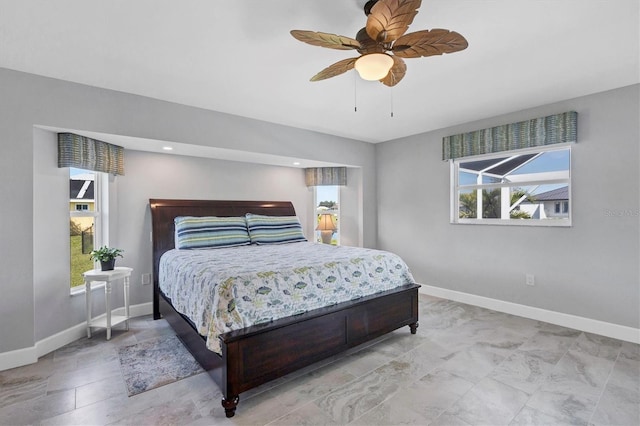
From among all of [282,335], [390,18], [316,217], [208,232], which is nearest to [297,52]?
[390,18]

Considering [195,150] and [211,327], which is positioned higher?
[195,150]

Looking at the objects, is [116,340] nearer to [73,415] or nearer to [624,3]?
[73,415]

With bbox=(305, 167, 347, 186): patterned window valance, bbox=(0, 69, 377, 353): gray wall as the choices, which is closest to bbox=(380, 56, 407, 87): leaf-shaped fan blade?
bbox=(0, 69, 377, 353): gray wall

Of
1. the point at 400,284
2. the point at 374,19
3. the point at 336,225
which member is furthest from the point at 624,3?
the point at 336,225

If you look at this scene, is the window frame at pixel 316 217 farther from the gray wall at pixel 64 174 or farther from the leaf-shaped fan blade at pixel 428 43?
the leaf-shaped fan blade at pixel 428 43

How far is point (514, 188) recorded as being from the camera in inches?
147

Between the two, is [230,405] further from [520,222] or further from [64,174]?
[520,222]

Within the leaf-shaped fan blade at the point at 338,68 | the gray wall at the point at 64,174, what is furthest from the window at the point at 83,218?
the leaf-shaped fan blade at the point at 338,68

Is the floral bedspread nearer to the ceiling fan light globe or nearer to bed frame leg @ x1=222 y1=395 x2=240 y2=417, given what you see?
bed frame leg @ x1=222 y1=395 x2=240 y2=417

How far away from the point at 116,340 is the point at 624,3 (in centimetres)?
458

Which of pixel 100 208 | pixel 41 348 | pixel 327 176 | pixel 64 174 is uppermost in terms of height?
pixel 327 176

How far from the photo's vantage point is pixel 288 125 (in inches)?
160

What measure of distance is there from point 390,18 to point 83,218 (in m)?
3.58

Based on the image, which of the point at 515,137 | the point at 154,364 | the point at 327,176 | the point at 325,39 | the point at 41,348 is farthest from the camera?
the point at 327,176
